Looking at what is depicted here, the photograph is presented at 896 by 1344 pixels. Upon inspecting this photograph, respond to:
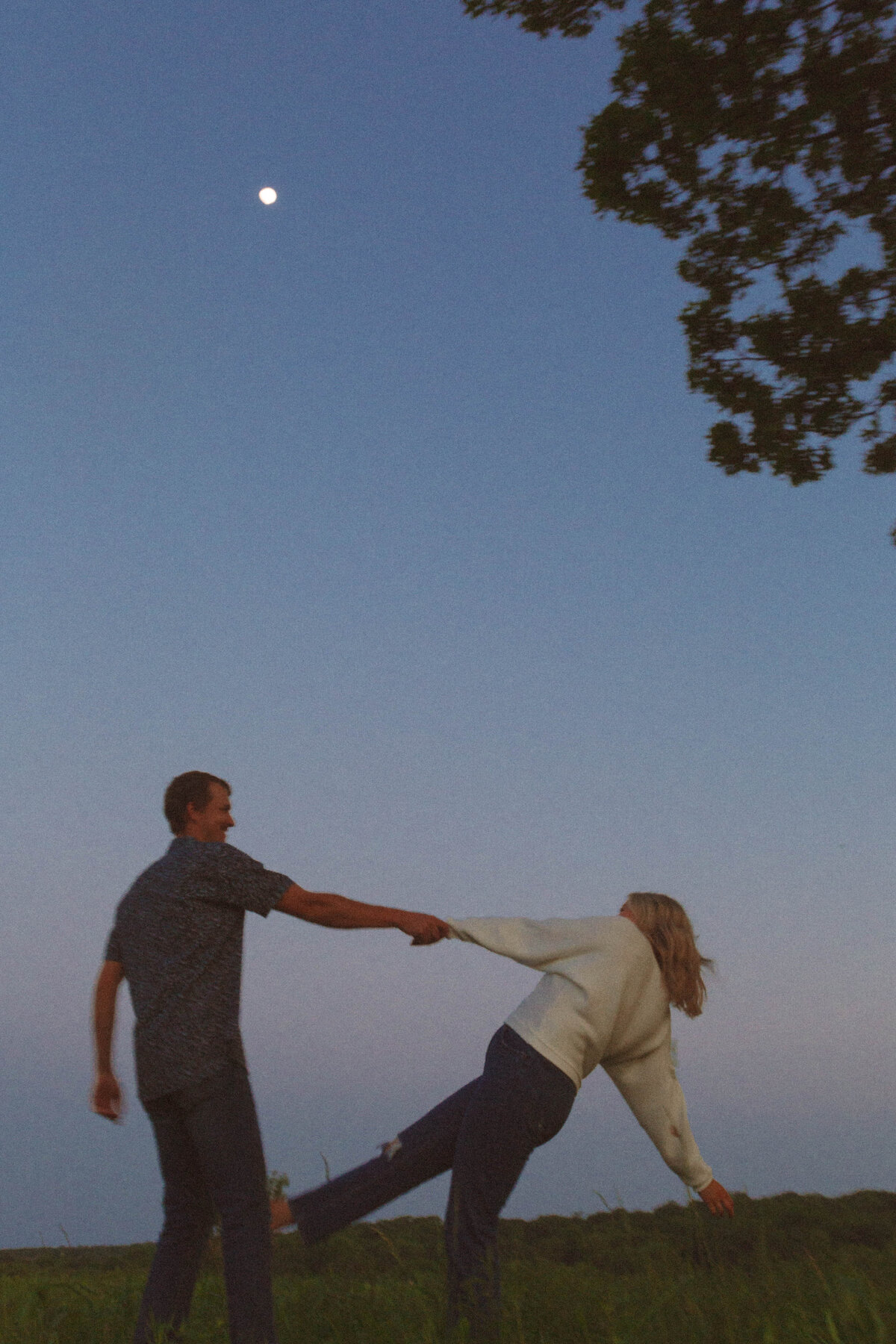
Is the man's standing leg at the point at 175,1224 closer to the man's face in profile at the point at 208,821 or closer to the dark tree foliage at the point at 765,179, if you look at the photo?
the man's face in profile at the point at 208,821

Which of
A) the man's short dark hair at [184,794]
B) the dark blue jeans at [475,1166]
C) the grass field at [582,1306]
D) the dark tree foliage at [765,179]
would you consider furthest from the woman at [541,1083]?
the dark tree foliage at [765,179]

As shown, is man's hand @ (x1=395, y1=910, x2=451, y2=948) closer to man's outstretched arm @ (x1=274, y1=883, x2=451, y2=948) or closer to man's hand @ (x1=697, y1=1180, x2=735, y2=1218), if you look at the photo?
man's outstretched arm @ (x1=274, y1=883, x2=451, y2=948)

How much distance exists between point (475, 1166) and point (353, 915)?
1.00 metres

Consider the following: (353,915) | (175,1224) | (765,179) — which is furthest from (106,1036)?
(765,179)

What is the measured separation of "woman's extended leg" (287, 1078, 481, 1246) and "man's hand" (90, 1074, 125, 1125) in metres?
0.79

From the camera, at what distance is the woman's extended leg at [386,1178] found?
4270 millimetres

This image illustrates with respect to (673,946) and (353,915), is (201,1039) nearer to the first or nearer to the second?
(353,915)

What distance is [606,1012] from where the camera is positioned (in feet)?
13.9

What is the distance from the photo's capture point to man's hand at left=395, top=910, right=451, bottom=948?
445 centimetres

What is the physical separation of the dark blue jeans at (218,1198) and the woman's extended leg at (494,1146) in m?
0.68

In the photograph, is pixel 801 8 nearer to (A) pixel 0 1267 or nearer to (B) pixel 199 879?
(B) pixel 199 879

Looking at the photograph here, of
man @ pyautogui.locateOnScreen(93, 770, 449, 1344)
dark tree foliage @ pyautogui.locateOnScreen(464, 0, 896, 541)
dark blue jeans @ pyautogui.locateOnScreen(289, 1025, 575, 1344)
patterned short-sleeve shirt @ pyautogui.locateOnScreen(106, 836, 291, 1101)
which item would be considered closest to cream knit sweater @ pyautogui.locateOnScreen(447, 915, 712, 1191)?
dark blue jeans @ pyautogui.locateOnScreen(289, 1025, 575, 1344)

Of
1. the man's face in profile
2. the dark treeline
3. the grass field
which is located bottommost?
the dark treeline

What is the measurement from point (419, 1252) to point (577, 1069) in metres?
9.27
